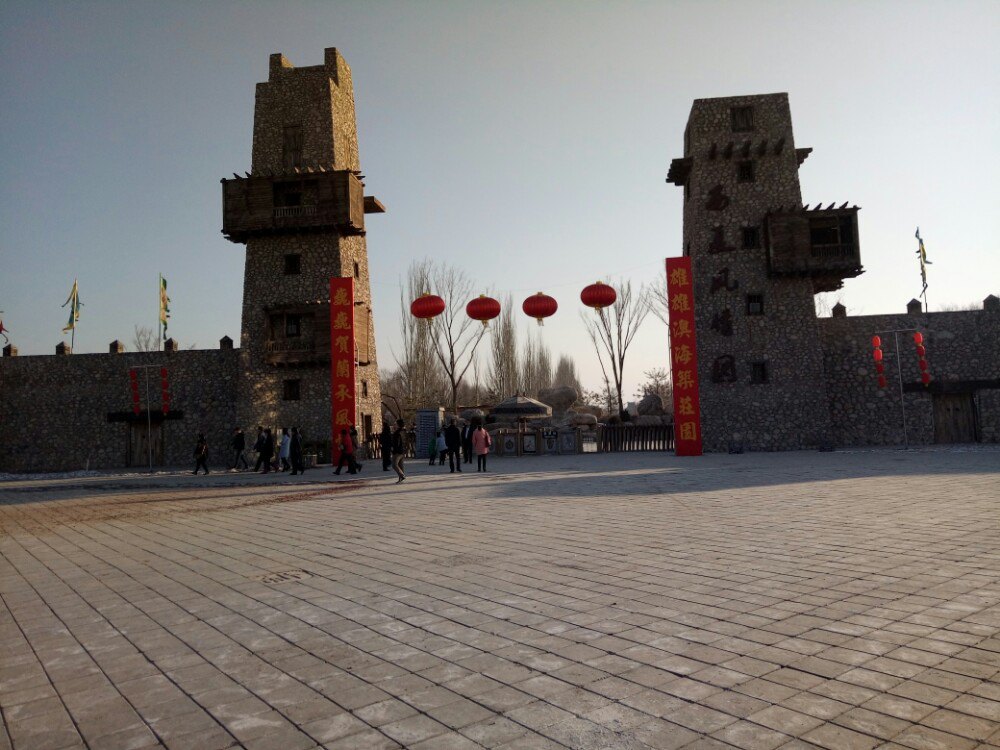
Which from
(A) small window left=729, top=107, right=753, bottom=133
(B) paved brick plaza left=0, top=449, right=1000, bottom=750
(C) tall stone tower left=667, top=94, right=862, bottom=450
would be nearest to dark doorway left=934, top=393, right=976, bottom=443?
(C) tall stone tower left=667, top=94, right=862, bottom=450

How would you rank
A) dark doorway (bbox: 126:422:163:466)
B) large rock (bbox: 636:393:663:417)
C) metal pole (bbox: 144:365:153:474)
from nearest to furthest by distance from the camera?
1. metal pole (bbox: 144:365:153:474)
2. dark doorway (bbox: 126:422:163:466)
3. large rock (bbox: 636:393:663:417)

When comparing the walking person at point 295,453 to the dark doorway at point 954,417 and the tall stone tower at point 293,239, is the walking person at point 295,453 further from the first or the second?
the dark doorway at point 954,417

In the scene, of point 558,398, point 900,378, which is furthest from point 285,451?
point 558,398

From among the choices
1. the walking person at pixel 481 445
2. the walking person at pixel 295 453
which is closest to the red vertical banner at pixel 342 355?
the walking person at pixel 295 453

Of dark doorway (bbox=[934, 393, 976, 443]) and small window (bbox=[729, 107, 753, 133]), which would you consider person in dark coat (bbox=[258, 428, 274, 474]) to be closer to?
small window (bbox=[729, 107, 753, 133])

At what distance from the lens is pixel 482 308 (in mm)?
18219

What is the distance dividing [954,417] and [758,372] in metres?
A: 7.85

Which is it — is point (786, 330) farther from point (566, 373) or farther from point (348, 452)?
point (566, 373)

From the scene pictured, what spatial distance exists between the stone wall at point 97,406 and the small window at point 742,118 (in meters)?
22.5

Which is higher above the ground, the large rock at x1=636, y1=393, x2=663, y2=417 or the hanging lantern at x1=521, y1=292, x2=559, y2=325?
the hanging lantern at x1=521, y1=292, x2=559, y2=325

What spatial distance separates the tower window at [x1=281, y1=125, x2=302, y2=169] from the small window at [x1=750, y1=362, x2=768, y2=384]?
19.7 meters

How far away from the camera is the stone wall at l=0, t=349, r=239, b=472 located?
1048 inches

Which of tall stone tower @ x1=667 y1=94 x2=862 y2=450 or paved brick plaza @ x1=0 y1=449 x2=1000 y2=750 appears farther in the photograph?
tall stone tower @ x1=667 y1=94 x2=862 y2=450

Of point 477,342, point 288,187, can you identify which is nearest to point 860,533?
point 288,187
